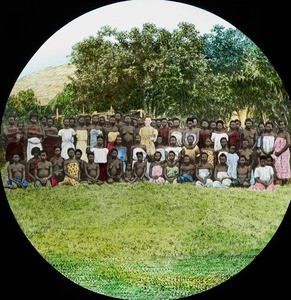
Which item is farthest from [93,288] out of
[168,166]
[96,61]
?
[96,61]

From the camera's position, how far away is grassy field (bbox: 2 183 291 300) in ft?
41.2

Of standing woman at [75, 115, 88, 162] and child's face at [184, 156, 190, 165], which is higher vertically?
standing woman at [75, 115, 88, 162]

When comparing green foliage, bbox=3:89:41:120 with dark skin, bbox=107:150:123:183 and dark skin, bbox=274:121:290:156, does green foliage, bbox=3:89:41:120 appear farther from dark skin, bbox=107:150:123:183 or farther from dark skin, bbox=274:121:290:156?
dark skin, bbox=274:121:290:156

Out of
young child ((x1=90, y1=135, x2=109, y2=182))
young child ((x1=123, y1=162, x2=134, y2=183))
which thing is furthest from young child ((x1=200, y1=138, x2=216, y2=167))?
young child ((x1=90, y1=135, x2=109, y2=182))

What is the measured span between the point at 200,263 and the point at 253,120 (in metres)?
1.48

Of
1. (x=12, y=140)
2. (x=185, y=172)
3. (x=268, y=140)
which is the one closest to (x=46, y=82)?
(x=12, y=140)

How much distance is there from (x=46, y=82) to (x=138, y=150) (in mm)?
1100

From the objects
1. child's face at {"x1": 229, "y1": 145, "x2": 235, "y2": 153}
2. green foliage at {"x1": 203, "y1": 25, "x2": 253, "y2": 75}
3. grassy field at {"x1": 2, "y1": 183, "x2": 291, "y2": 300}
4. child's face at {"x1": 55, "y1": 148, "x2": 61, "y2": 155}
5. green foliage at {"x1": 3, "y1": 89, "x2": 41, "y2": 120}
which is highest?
green foliage at {"x1": 203, "y1": 25, "x2": 253, "y2": 75}

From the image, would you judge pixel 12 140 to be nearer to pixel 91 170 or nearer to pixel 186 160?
pixel 91 170

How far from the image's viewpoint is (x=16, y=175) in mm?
12750

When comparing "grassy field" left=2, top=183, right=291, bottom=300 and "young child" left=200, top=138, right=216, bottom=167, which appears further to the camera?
"young child" left=200, top=138, right=216, bottom=167

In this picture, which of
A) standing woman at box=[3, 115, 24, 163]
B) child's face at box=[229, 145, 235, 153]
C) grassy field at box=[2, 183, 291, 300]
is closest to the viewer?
grassy field at box=[2, 183, 291, 300]

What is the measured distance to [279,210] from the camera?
12742 millimetres

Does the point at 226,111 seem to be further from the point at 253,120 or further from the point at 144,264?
the point at 144,264
